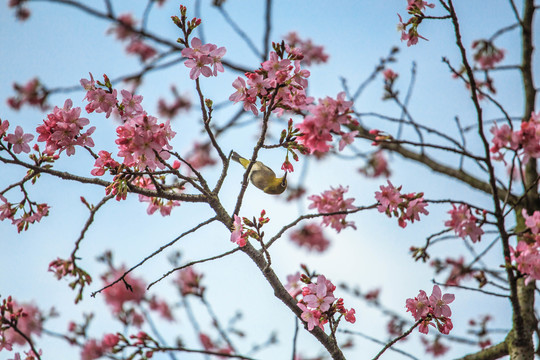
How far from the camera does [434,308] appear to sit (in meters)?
2.51

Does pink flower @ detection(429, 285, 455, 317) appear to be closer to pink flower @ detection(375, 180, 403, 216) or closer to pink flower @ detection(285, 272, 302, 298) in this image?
pink flower @ detection(375, 180, 403, 216)

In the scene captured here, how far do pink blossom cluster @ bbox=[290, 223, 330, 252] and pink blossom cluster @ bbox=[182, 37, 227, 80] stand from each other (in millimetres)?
5681

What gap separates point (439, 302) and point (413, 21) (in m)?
1.91

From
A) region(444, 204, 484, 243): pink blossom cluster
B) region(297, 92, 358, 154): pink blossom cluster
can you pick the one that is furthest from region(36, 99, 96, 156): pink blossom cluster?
region(444, 204, 484, 243): pink blossom cluster

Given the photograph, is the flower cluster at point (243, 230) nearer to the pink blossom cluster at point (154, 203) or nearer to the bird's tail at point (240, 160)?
the pink blossom cluster at point (154, 203)

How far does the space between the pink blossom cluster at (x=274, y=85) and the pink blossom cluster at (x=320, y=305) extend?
3.32ft

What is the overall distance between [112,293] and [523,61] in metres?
6.55

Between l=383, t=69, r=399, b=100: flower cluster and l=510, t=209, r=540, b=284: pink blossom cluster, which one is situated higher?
l=383, t=69, r=399, b=100: flower cluster

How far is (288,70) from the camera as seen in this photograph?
2.39 m

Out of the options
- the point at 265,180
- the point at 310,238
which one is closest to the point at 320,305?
the point at 265,180

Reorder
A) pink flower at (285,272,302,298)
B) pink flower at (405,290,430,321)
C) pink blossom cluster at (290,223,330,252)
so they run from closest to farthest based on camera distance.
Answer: pink flower at (405,290,430,321), pink flower at (285,272,302,298), pink blossom cluster at (290,223,330,252)

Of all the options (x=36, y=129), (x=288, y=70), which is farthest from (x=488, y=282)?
(x=36, y=129)

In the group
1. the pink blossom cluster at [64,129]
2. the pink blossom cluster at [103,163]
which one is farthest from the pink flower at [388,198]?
the pink blossom cluster at [64,129]

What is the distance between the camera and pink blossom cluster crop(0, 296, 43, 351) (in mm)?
3266
